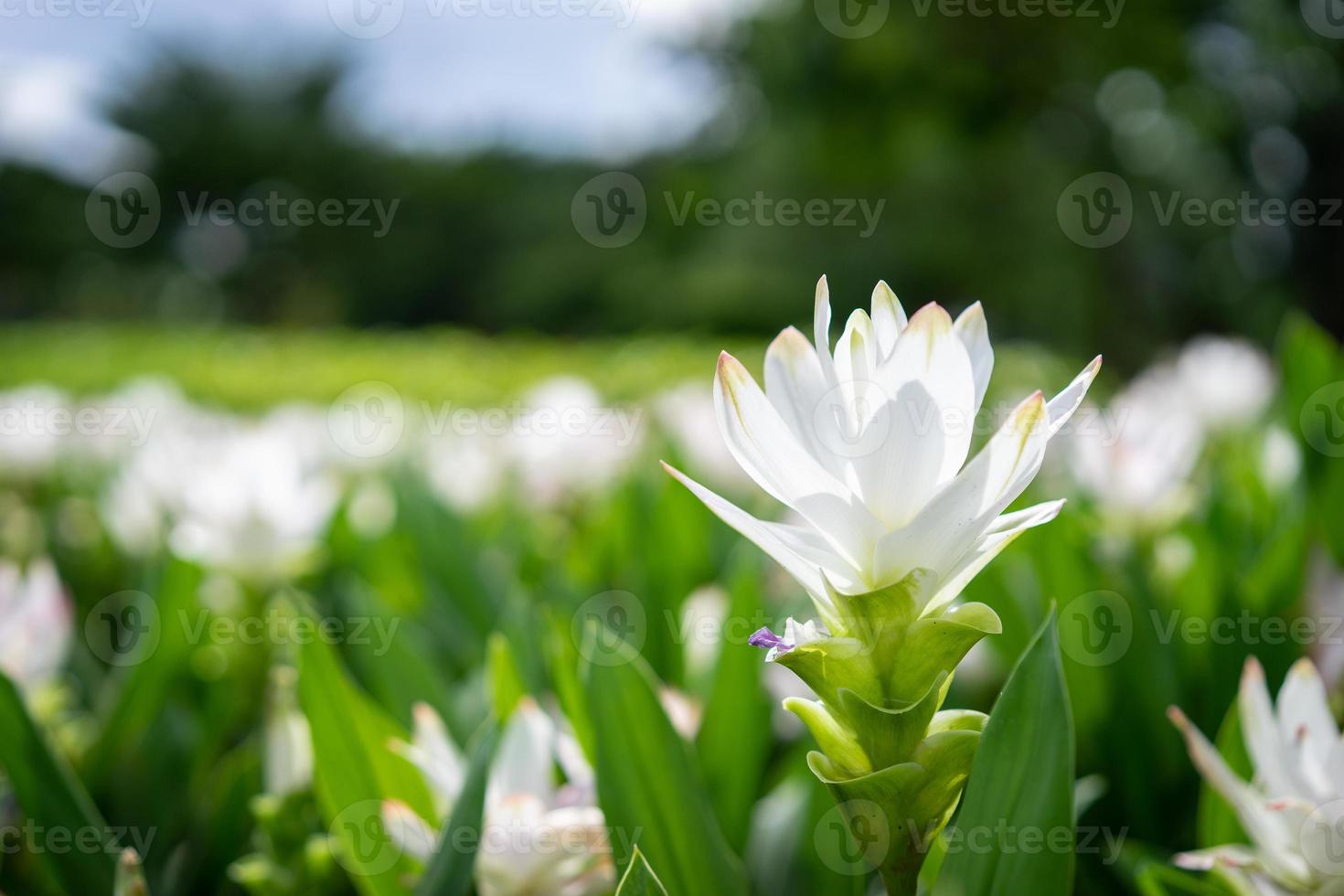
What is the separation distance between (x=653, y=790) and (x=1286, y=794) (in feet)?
1.61

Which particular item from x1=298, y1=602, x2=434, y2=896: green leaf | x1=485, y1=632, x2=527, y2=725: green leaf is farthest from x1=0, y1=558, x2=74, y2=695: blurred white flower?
x1=485, y1=632, x2=527, y2=725: green leaf

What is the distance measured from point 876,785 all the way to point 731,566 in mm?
913

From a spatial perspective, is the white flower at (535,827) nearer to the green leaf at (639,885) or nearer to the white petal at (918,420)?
the green leaf at (639,885)

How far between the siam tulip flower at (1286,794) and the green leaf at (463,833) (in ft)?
1.63

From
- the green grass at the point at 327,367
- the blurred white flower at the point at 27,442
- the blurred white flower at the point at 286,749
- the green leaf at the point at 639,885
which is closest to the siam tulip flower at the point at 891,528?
the green leaf at the point at 639,885

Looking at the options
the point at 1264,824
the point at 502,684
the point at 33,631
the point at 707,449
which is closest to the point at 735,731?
the point at 502,684

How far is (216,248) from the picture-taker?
86.2ft

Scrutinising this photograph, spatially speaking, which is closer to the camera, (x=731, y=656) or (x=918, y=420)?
(x=918, y=420)

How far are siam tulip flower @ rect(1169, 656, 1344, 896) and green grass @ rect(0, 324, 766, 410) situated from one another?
3.28 meters

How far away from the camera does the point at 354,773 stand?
35.2 inches

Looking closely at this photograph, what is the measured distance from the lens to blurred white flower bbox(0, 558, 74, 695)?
113 cm

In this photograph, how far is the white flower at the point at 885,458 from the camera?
0.59 metres

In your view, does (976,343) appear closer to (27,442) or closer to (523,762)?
(523,762)

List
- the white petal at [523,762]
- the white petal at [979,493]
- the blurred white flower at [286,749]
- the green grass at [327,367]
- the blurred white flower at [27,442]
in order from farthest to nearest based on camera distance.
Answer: the green grass at [327,367] < the blurred white flower at [27,442] < the blurred white flower at [286,749] < the white petal at [523,762] < the white petal at [979,493]
